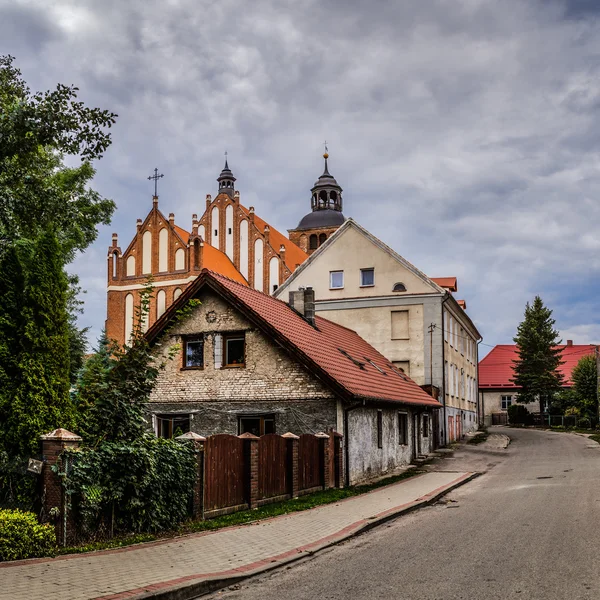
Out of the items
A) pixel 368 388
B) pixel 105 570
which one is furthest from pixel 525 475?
pixel 105 570

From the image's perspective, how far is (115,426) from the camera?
37.9 feet

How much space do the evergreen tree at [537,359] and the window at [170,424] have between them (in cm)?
4246

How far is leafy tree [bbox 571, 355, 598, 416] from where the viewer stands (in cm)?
4872

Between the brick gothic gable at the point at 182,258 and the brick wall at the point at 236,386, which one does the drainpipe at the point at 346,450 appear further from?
the brick gothic gable at the point at 182,258

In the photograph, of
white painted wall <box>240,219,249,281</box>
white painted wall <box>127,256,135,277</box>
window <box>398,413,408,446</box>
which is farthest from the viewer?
white painted wall <box>240,219,249,281</box>

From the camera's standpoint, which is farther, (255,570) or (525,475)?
(525,475)

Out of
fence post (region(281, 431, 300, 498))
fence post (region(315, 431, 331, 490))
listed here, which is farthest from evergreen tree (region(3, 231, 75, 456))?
fence post (region(315, 431, 331, 490))

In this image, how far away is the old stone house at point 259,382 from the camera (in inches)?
755

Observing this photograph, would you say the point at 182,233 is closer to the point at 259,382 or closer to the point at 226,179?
the point at 226,179

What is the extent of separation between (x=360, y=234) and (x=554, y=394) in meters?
28.1

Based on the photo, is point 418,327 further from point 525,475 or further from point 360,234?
point 525,475

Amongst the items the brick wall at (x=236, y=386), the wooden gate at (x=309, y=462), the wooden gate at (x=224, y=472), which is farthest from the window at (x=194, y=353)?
the wooden gate at (x=224, y=472)

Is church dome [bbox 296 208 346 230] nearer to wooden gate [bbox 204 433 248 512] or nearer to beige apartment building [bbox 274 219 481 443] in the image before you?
beige apartment building [bbox 274 219 481 443]

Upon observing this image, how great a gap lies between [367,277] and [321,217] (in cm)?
3965
